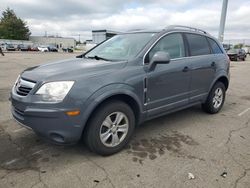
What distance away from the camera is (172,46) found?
4129mm

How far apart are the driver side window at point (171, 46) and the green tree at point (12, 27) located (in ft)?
248

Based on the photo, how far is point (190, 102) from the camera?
4.51 m

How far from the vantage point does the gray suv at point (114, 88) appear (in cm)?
287

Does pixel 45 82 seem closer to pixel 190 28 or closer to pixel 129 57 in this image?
pixel 129 57

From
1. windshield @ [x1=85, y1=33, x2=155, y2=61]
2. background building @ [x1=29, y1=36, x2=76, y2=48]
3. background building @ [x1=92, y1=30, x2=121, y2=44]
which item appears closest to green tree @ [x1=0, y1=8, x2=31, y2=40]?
background building @ [x1=29, y1=36, x2=76, y2=48]

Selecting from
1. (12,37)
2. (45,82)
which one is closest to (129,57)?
(45,82)

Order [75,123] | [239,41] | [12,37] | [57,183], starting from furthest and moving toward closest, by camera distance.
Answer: [12,37], [239,41], [75,123], [57,183]

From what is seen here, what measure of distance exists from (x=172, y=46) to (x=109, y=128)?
1852 millimetres

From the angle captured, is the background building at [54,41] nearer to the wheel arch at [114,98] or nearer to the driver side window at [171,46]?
the driver side window at [171,46]

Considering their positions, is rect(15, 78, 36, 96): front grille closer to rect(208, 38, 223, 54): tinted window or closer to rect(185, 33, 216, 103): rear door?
rect(185, 33, 216, 103): rear door

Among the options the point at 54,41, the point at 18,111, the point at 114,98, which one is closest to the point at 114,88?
the point at 114,98

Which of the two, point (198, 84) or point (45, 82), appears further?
point (198, 84)

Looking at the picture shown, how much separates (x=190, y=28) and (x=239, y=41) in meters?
60.5

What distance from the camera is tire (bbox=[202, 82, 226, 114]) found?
5.04m
